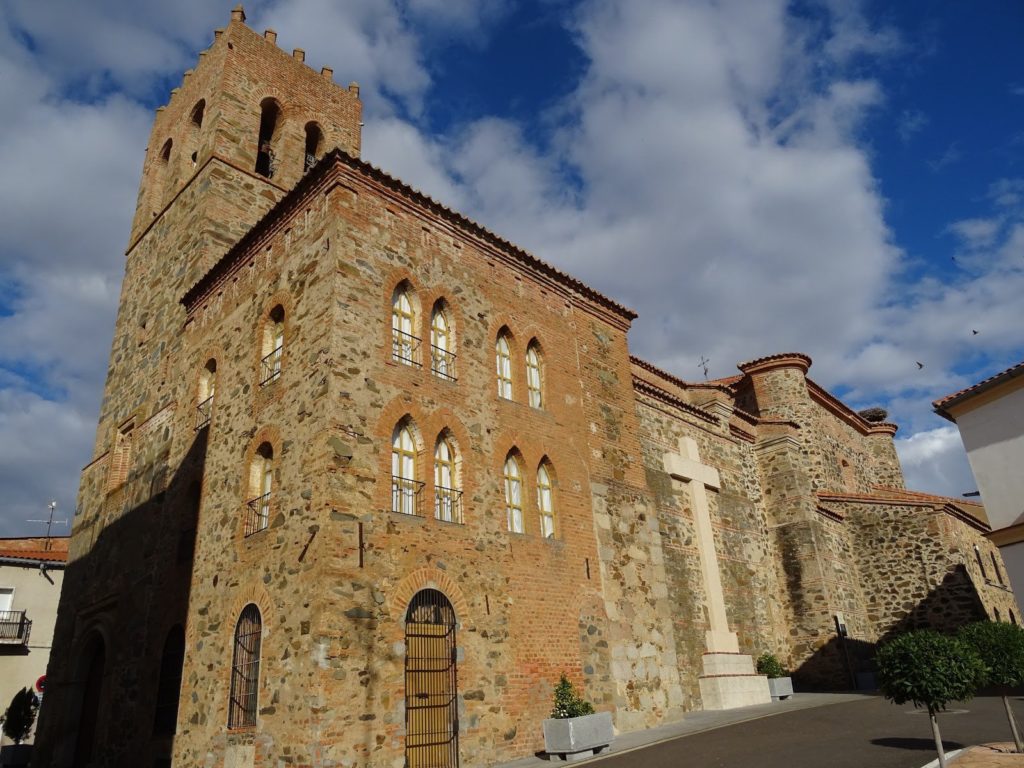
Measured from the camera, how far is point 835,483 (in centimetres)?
Answer: 2588

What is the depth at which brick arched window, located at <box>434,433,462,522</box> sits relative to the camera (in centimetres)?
1220

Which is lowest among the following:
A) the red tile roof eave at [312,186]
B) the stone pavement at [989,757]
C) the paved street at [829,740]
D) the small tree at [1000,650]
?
the stone pavement at [989,757]

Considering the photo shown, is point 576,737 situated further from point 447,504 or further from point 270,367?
point 270,367

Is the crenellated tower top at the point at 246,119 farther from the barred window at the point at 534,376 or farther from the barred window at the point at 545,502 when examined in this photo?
the barred window at the point at 545,502

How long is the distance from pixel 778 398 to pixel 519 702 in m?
17.2

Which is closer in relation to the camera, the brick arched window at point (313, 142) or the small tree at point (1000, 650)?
the small tree at point (1000, 650)

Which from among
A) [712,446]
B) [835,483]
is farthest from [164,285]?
[835,483]

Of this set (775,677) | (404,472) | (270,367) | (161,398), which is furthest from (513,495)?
(161,398)

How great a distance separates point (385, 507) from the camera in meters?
11.2

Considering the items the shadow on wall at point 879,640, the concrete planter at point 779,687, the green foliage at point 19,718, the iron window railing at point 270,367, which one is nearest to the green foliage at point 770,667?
the concrete planter at point 779,687

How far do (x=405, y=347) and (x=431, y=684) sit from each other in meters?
5.57

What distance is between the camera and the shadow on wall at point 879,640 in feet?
66.4

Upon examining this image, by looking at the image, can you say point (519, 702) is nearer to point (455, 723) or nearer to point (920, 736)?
point (455, 723)

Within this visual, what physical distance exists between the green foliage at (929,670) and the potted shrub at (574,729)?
4.32 meters
